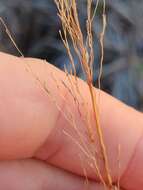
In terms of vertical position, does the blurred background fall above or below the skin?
below

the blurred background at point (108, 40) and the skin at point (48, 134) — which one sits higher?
the skin at point (48, 134)

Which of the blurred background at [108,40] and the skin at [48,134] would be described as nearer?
the skin at [48,134]

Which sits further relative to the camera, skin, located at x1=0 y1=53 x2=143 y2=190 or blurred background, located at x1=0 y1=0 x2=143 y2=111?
blurred background, located at x1=0 y1=0 x2=143 y2=111

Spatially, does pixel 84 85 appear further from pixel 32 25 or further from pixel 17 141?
pixel 32 25

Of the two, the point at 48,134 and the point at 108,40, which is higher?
the point at 48,134

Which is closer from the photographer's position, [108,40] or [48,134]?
[48,134]
